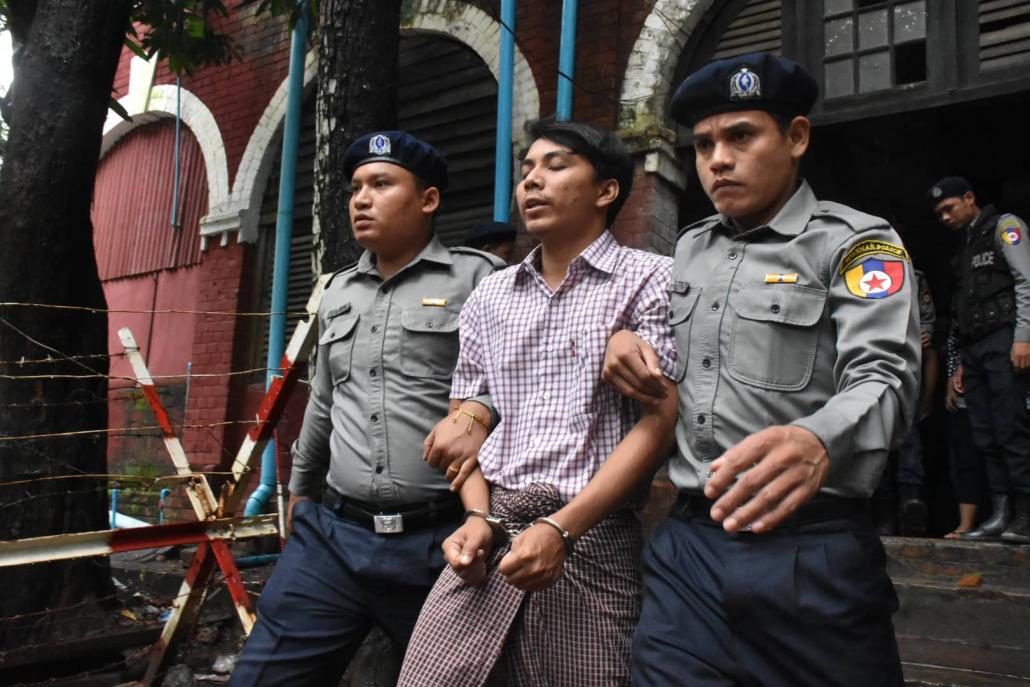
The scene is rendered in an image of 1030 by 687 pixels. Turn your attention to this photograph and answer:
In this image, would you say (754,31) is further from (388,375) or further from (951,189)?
(388,375)

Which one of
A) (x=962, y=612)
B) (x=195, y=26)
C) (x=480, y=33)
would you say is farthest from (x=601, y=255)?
(x=195, y=26)

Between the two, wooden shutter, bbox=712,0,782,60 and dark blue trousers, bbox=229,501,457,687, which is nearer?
dark blue trousers, bbox=229,501,457,687

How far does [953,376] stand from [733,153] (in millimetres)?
3695

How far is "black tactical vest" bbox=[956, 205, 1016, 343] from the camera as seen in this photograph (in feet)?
14.3

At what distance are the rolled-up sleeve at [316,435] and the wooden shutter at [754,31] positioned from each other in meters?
3.94

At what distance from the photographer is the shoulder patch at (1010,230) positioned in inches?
171

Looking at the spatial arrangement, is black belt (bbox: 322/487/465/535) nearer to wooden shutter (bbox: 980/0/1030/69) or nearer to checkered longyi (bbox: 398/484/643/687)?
checkered longyi (bbox: 398/484/643/687)

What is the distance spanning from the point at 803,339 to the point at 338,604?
142cm

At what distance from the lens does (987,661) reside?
319cm

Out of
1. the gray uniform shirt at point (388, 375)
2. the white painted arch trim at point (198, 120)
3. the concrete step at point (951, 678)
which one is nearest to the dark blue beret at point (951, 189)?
the concrete step at point (951, 678)

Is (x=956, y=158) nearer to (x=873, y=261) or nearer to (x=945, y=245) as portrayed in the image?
(x=945, y=245)

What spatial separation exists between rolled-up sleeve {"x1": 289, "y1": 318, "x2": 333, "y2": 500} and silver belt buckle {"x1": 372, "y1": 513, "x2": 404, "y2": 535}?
46cm

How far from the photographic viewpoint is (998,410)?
4.30m

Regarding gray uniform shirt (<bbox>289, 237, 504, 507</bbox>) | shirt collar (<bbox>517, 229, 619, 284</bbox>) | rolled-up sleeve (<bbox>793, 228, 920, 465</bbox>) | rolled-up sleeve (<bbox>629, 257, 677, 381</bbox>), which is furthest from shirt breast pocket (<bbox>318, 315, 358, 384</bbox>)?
rolled-up sleeve (<bbox>793, 228, 920, 465</bbox>)
